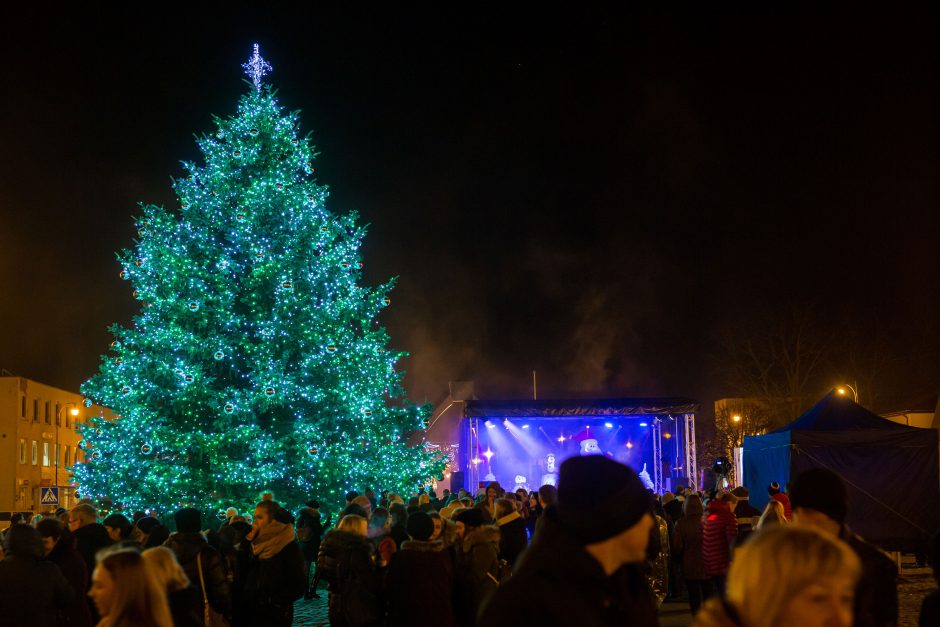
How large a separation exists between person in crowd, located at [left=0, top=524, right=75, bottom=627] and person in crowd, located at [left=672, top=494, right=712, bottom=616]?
818 cm

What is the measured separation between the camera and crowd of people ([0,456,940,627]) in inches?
109

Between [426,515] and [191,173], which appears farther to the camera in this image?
[191,173]

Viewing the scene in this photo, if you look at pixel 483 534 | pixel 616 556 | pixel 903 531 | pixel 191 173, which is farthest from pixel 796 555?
pixel 191 173

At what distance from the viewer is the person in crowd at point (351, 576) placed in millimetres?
8328

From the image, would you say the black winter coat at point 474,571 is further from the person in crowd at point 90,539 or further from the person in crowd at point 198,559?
the person in crowd at point 90,539

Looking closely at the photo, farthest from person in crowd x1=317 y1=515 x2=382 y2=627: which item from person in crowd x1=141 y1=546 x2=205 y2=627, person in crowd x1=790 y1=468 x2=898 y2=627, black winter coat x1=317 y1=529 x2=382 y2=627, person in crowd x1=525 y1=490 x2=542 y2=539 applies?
person in crowd x1=525 y1=490 x2=542 y2=539

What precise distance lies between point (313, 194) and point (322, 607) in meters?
10.1

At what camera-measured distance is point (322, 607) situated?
54.1ft

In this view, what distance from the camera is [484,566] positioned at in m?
9.08

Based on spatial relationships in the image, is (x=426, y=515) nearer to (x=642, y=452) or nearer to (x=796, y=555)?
(x=796, y=555)

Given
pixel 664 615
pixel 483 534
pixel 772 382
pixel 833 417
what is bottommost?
pixel 664 615

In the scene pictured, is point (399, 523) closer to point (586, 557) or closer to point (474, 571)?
point (474, 571)

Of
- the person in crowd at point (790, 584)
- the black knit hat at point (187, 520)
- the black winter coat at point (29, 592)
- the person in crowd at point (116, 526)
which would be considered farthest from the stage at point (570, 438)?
the person in crowd at point (790, 584)

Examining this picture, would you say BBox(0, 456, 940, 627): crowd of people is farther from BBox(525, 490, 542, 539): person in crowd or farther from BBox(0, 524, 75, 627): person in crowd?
BBox(525, 490, 542, 539): person in crowd
